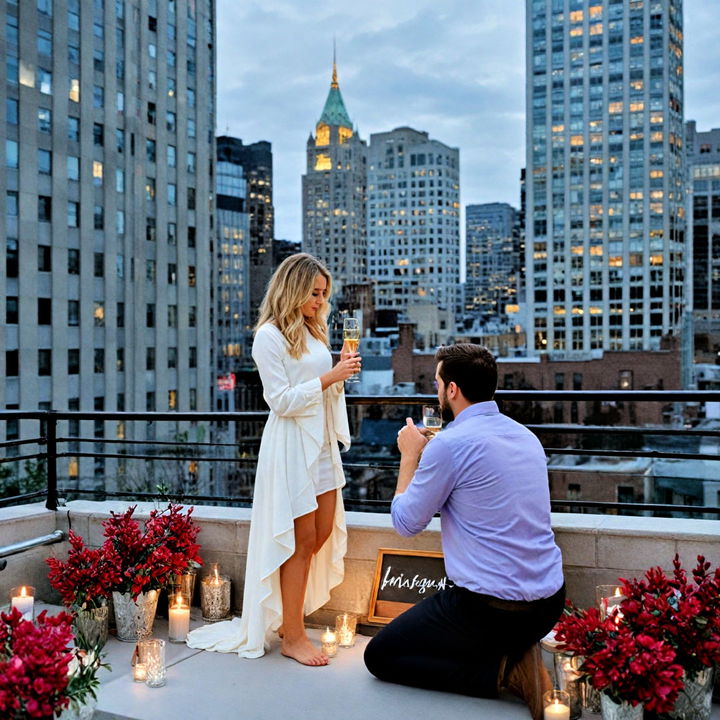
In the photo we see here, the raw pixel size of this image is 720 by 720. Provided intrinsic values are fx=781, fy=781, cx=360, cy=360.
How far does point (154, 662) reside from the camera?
400 centimetres

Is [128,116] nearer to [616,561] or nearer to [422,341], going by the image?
[616,561]

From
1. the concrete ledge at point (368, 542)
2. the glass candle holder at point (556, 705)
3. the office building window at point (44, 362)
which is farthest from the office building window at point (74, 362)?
the glass candle holder at point (556, 705)

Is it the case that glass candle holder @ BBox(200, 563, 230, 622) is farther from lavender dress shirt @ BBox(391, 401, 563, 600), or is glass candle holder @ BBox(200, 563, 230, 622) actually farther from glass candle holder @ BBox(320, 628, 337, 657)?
lavender dress shirt @ BBox(391, 401, 563, 600)

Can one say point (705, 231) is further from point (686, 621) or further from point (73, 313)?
point (686, 621)

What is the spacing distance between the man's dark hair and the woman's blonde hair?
3.52 feet

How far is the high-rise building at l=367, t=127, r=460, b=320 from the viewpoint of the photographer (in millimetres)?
193875

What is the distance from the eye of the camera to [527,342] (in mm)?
122438

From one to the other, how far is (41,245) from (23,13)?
13.0m

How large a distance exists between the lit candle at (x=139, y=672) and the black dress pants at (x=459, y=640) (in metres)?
1.15

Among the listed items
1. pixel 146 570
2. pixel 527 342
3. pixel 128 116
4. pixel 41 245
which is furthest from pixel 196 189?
pixel 527 342

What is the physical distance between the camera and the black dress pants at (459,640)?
3.53m

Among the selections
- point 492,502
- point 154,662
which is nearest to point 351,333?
point 492,502

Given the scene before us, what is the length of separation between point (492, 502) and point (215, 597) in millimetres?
2357

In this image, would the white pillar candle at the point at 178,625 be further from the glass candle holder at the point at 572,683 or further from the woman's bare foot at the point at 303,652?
the glass candle holder at the point at 572,683
